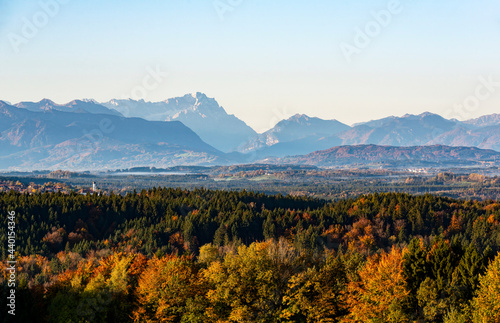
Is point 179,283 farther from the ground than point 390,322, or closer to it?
farther from the ground

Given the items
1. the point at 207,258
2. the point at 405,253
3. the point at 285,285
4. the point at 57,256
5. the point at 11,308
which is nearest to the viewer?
the point at 11,308

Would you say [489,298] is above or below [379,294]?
above

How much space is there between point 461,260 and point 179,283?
4702cm

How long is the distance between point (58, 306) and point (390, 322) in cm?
5205

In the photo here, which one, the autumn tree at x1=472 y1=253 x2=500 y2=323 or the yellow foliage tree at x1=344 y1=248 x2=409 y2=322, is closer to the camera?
the autumn tree at x1=472 y1=253 x2=500 y2=323

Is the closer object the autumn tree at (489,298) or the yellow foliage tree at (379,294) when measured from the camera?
the autumn tree at (489,298)

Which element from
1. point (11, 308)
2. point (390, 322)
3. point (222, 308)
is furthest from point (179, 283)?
point (390, 322)

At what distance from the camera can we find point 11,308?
9988cm

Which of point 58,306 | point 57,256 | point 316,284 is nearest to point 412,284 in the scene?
point 316,284

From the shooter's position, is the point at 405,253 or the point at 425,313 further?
the point at 405,253

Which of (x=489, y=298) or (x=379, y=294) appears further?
(x=379, y=294)

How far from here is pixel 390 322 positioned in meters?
101

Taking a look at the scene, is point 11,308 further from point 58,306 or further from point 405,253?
point 405,253

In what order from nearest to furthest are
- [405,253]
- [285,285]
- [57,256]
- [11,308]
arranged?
[11,308]
[285,285]
[405,253]
[57,256]
